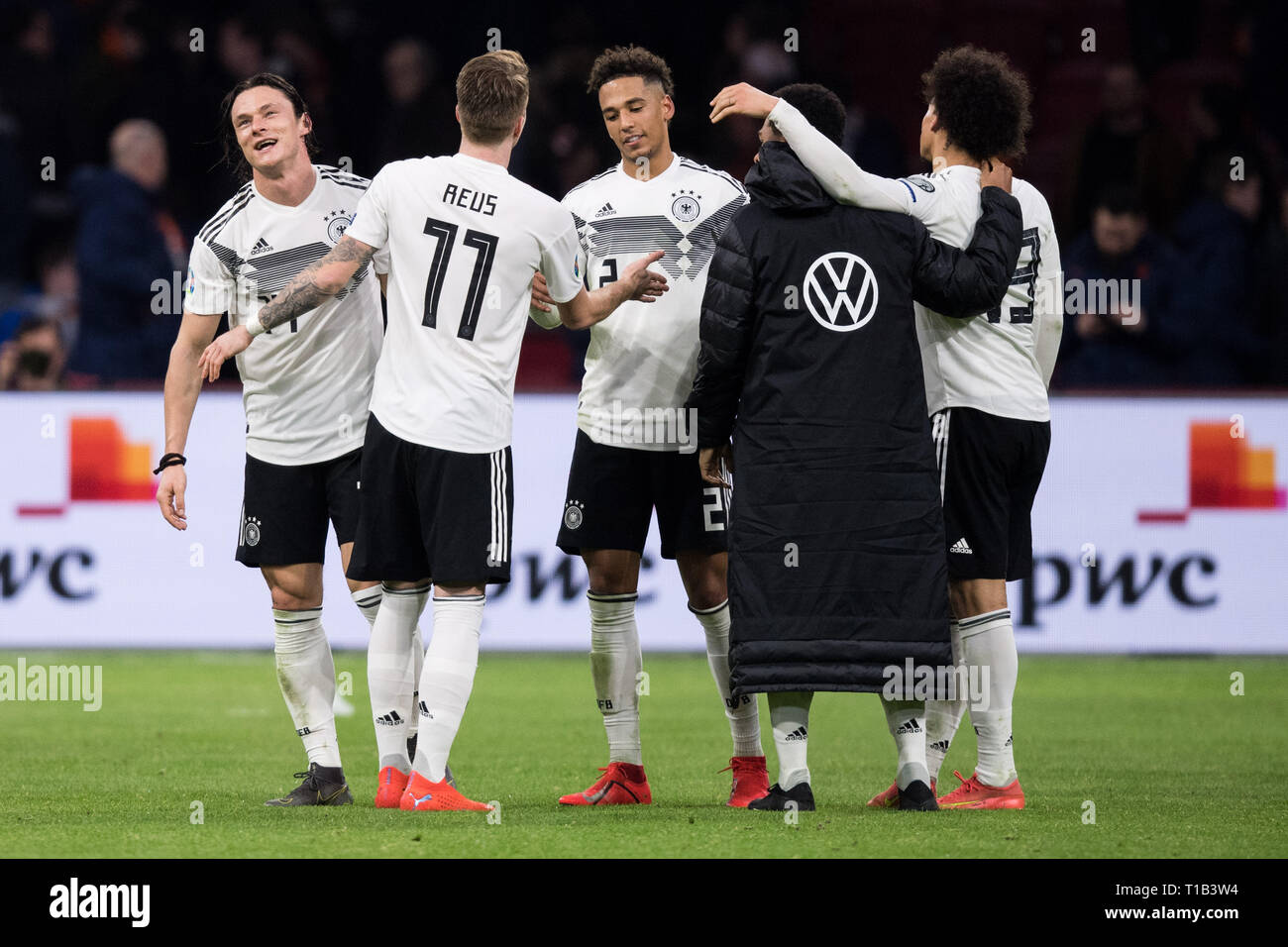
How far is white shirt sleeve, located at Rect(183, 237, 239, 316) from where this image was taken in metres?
6.13

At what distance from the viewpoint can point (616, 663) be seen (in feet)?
20.7

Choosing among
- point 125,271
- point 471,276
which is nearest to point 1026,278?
point 471,276

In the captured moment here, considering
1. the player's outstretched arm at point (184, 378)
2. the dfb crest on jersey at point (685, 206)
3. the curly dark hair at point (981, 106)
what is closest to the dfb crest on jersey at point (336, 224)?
the player's outstretched arm at point (184, 378)

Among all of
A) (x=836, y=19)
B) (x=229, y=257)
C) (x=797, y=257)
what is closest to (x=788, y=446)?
(x=797, y=257)

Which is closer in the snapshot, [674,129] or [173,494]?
[173,494]

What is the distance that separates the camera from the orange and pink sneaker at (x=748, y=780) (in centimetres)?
607

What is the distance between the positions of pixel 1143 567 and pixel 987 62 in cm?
606

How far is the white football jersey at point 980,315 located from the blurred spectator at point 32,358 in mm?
7746

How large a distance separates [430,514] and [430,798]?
0.88 m

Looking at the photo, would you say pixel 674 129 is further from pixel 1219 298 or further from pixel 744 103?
pixel 744 103

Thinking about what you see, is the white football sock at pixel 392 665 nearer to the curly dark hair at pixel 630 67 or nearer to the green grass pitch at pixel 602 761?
the green grass pitch at pixel 602 761

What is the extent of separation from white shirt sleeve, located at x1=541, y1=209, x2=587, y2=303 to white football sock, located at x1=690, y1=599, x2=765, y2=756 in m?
1.26

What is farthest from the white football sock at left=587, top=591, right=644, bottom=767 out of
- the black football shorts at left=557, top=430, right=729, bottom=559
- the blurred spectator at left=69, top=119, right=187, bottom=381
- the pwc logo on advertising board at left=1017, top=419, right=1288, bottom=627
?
the blurred spectator at left=69, top=119, right=187, bottom=381
